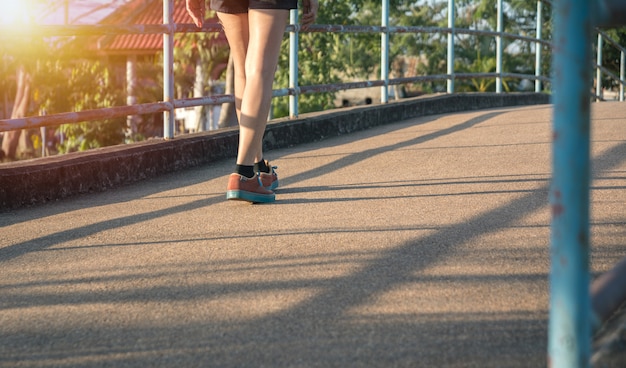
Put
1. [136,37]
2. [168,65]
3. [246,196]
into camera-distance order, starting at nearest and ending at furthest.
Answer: [246,196], [168,65], [136,37]

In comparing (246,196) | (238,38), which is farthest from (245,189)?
(238,38)

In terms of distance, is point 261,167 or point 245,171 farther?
point 261,167

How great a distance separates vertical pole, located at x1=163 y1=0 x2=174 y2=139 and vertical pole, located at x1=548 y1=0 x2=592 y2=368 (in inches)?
182

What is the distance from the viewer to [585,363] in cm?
175

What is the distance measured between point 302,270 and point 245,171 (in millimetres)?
1451

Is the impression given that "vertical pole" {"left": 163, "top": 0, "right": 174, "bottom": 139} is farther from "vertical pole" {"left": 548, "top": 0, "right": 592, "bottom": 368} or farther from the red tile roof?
the red tile roof

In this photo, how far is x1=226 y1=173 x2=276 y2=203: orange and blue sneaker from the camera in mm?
4648

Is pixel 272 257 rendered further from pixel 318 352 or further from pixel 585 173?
pixel 585 173

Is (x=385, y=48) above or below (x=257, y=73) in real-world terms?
above

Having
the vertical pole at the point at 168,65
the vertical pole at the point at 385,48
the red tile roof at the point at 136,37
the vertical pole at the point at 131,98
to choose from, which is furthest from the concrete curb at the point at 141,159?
the red tile roof at the point at 136,37

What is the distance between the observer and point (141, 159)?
584cm

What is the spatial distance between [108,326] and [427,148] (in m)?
4.21

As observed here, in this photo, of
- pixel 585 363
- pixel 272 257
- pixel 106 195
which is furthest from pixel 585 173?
pixel 106 195

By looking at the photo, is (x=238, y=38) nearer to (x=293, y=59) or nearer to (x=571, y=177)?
(x=293, y=59)
